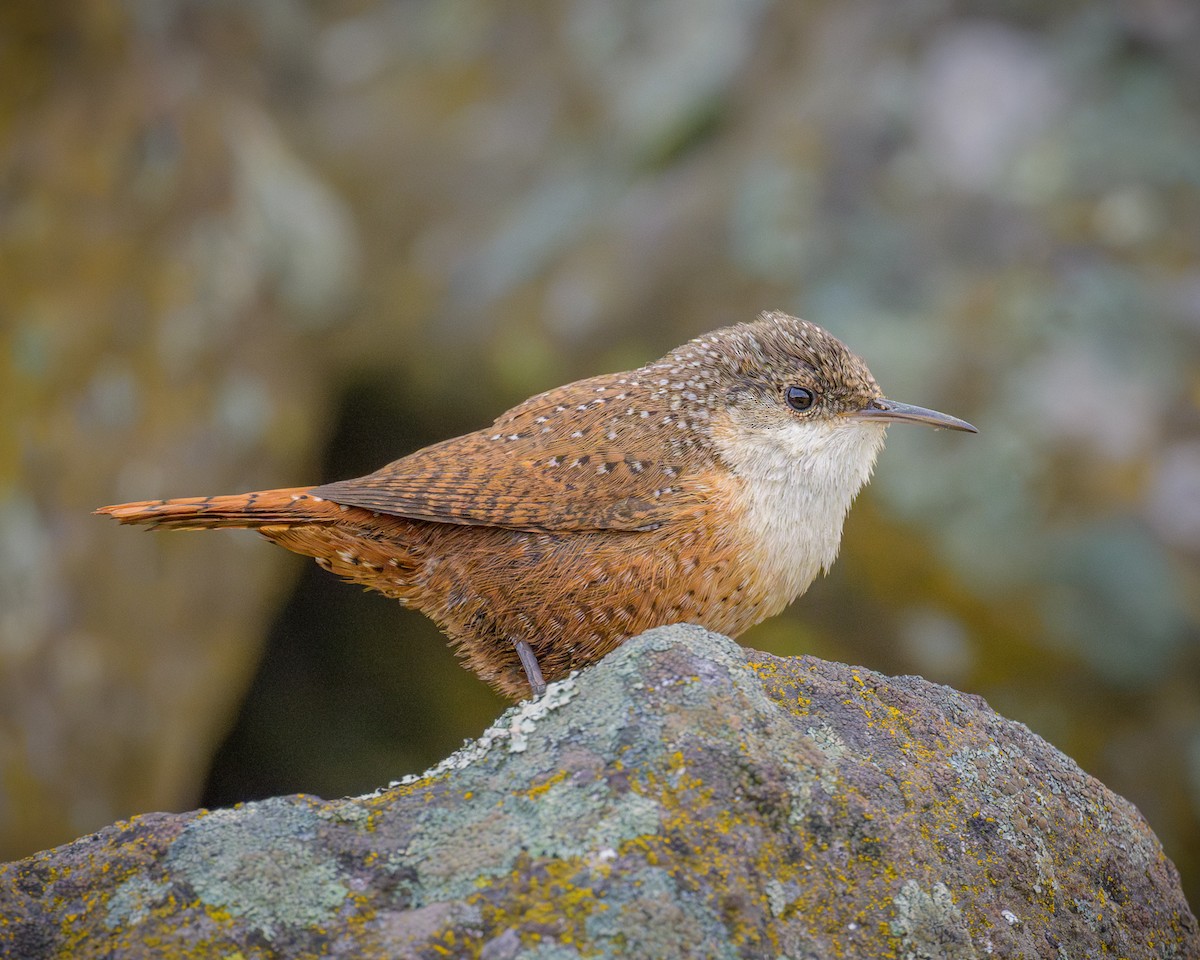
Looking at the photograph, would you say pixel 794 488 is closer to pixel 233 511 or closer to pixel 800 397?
pixel 800 397

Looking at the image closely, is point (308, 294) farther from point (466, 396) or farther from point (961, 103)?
point (961, 103)

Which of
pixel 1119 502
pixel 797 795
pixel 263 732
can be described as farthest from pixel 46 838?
pixel 1119 502

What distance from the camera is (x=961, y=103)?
239 inches

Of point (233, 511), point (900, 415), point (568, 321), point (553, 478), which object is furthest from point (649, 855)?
point (568, 321)

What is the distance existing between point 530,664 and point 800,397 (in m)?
1.16

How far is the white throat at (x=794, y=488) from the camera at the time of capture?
3.32m

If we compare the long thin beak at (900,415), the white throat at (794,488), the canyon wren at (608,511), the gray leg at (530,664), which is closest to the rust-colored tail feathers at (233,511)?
the canyon wren at (608,511)

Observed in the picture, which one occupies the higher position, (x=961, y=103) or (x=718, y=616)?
(x=961, y=103)

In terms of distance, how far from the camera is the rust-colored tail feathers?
3.26 metres

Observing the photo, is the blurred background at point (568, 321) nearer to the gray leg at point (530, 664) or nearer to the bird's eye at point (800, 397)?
the bird's eye at point (800, 397)

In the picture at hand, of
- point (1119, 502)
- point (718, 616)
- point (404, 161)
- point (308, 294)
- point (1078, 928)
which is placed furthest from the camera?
point (404, 161)

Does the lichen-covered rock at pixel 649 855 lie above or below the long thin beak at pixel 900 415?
below

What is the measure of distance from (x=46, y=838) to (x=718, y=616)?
14.2 ft

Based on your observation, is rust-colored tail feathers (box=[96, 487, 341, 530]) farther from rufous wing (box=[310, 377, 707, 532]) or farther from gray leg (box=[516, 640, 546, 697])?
gray leg (box=[516, 640, 546, 697])
